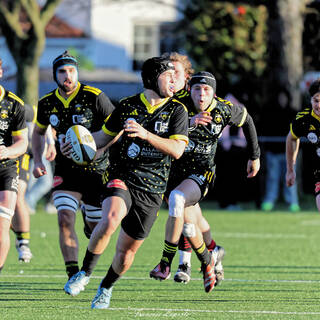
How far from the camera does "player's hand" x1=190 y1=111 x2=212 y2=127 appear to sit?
870 centimetres

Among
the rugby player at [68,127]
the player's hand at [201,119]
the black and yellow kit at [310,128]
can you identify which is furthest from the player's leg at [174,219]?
the black and yellow kit at [310,128]

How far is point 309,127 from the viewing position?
887 centimetres

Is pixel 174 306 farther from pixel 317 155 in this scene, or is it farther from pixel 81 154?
pixel 317 155

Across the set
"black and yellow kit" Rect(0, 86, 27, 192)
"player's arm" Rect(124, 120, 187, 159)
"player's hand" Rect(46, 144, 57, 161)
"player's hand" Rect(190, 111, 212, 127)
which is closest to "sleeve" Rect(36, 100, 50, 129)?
"player's hand" Rect(46, 144, 57, 161)

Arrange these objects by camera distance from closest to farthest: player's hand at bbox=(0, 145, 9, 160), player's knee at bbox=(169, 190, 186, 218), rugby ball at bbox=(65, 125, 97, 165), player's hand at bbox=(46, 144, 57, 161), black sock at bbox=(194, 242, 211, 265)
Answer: rugby ball at bbox=(65, 125, 97, 165) → player's hand at bbox=(0, 145, 9, 160) → player's knee at bbox=(169, 190, 186, 218) → black sock at bbox=(194, 242, 211, 265) → player's hand at bbox=(46, 144, 57, 161)

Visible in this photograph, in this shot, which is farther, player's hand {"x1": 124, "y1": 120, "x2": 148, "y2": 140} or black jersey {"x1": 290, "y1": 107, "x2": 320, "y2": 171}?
black jersey {"x1": 290, "y1": 107, "x2": 320, "y2": 171}

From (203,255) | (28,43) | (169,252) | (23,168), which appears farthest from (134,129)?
(28,43)

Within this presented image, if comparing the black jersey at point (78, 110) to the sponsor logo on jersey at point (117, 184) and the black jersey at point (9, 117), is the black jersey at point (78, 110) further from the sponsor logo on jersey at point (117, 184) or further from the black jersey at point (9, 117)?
the sponsor logo on jersey at point (117, 184)

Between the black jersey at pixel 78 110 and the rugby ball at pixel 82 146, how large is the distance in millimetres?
1091

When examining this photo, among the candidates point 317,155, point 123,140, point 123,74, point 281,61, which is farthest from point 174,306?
point 123,74

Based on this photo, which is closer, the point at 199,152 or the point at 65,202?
the point at 65,202

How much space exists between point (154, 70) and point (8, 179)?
67.9 inches

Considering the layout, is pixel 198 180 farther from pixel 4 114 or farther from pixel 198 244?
pixel 4 114

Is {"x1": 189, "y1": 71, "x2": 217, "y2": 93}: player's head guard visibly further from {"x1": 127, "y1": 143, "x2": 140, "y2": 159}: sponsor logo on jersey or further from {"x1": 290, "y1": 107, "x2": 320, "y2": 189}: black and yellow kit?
{"x1": 127, "y1": 143, "x2": 140, "y2": 159}: sponsor logo on jersey
